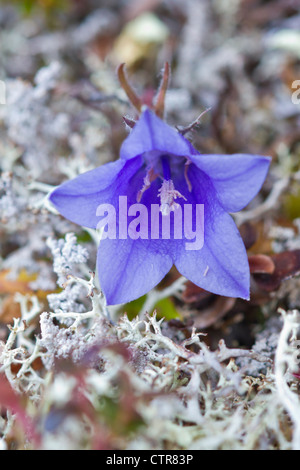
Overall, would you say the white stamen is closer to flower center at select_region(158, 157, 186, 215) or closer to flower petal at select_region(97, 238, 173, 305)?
flower center at select_region(158, 157, 186, 215)

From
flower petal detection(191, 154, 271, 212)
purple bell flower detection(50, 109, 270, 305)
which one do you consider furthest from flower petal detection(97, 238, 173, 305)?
flower petal detection(191, 154, 271, 212)

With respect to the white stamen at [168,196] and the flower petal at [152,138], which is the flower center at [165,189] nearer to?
the white stamen at [168,196]

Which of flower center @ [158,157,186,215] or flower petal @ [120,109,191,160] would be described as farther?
flower center @ [158,157,186,215]

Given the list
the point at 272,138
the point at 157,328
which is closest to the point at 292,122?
the point at 272,138

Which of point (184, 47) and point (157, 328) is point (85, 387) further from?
point (184, 47)

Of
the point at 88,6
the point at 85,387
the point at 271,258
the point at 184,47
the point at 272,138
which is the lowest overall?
the point at 85,387

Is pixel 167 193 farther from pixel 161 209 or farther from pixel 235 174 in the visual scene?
pixel 235 174

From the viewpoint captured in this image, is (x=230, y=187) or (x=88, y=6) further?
(x=88, y=6)

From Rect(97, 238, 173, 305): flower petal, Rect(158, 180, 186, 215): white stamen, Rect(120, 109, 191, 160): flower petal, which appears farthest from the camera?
Rect(158, 180, 186, 215): white stamen
